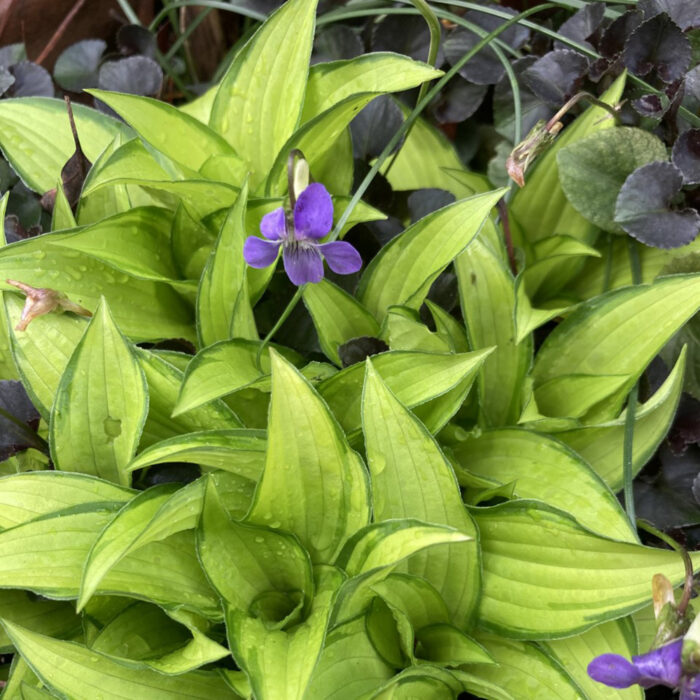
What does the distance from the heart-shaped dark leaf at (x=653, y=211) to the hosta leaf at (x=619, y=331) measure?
83 millimetres

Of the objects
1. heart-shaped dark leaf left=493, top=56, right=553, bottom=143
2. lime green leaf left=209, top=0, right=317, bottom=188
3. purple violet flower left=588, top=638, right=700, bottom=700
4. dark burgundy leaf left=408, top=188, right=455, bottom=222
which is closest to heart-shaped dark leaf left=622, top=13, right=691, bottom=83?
heart-shaped dark leaf left=493, top=56, right=553, bottom=143

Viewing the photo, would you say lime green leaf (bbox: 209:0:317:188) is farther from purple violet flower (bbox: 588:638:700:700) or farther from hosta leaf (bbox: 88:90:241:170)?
purple violet flower (bbox: 588:638:700:700)

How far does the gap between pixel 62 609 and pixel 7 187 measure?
0.62 meters

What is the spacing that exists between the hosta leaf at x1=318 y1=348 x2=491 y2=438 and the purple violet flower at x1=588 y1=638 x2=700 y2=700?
0.30 meters

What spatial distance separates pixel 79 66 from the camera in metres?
1.39

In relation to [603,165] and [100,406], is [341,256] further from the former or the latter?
[603,165]

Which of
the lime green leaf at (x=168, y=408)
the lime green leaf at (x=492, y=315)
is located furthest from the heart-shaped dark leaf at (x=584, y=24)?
the lime green leaf at (x=168, y=408)

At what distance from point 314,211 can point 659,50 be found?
0.59m

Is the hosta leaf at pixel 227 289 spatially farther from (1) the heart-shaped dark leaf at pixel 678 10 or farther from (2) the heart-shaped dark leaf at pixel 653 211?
(1) the heart-shaped dark leaf at pixel 678 10

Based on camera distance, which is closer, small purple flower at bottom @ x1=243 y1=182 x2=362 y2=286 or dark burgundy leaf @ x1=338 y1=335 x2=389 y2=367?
small purple flower at bottom @ x1=243 y1=182 x2=362 y2=286

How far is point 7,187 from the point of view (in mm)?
1238

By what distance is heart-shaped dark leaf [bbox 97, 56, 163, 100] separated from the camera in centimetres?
127

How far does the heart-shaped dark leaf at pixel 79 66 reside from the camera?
1.38 meters

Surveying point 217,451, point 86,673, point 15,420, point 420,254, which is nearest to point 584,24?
point 420,254
